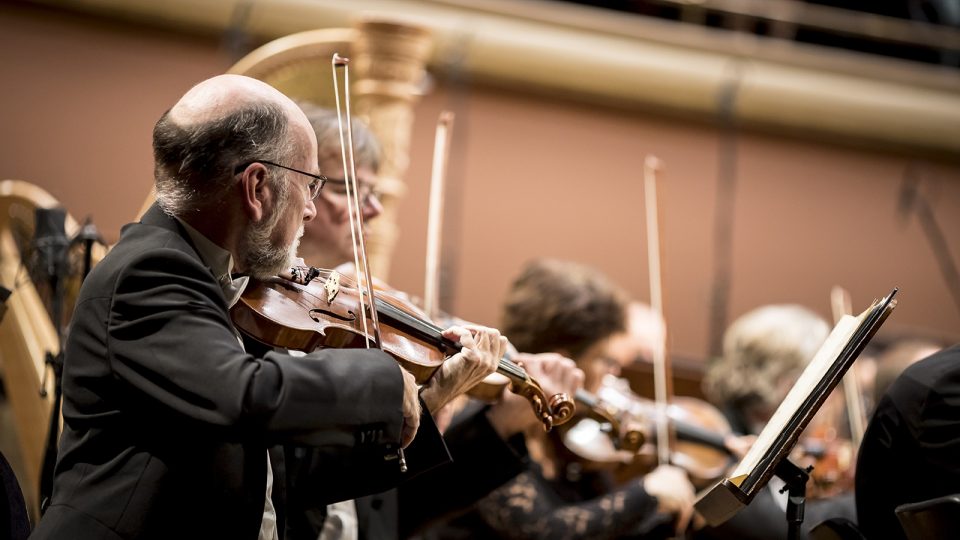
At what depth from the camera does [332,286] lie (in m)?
1.90

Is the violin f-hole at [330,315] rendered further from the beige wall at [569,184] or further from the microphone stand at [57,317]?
the beige wall at [569,184]

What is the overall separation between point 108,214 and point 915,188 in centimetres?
432

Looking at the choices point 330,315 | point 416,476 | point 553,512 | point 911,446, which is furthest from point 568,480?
point 330,315

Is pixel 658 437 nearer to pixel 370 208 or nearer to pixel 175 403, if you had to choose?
pixel 370 208

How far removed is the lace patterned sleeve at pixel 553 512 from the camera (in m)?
2.94

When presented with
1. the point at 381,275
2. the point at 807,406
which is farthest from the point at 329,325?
the point at 381,275

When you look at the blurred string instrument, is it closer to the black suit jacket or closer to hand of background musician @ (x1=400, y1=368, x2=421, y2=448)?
hand of background musician @ (x1=400, y1=368, x2=421, y2=448)

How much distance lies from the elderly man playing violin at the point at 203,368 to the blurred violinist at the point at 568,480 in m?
1.19

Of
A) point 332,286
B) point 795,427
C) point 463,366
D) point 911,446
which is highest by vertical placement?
point 332,286

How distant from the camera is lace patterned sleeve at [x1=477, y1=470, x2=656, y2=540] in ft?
9.63

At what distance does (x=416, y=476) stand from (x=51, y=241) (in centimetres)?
102

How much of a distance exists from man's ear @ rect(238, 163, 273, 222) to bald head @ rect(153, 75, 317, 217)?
16mm

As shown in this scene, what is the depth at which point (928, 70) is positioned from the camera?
21.5 feet

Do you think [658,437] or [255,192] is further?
[658,437]
